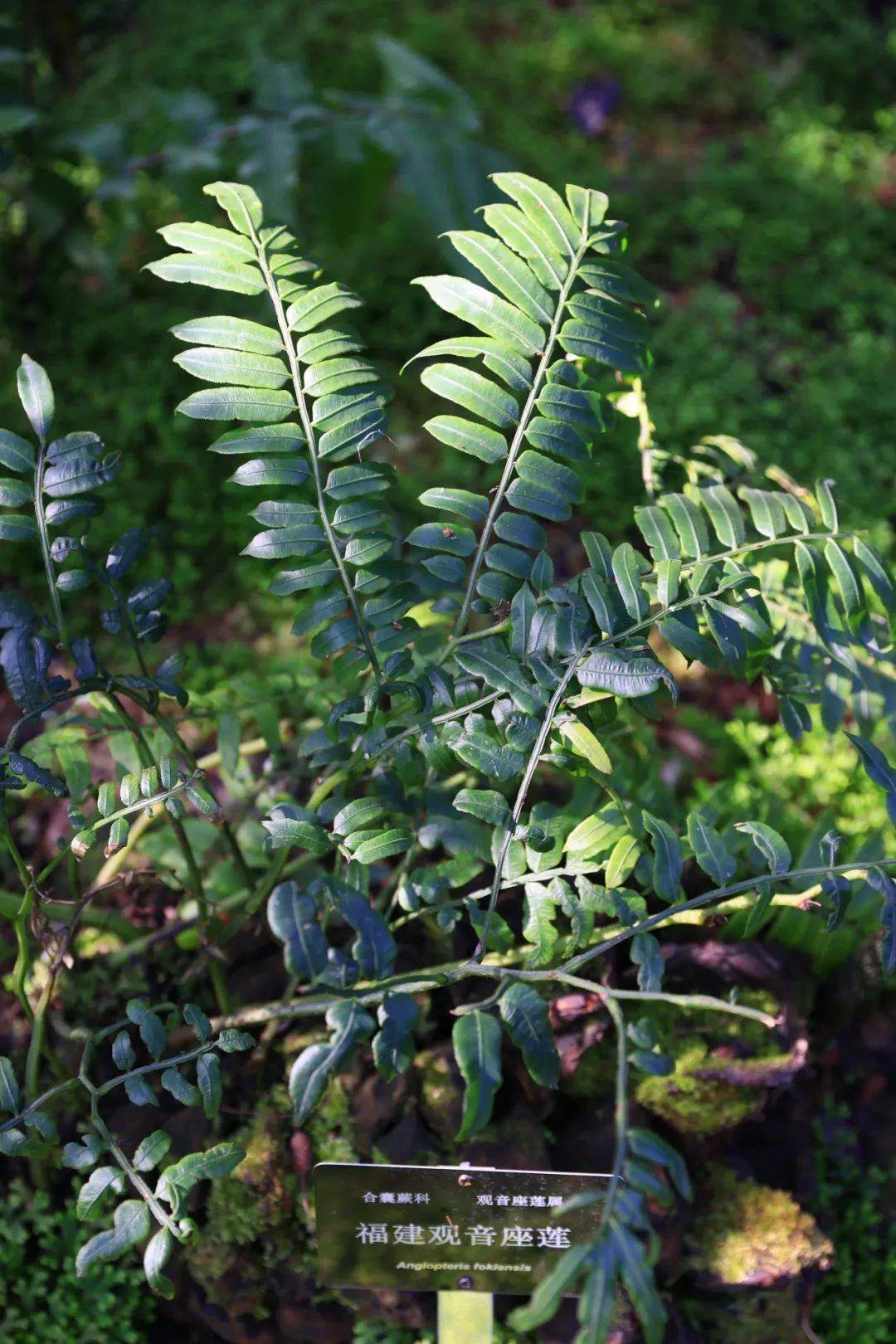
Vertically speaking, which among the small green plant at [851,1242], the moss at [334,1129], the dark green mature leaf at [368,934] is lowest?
the small green plant at [851,1242]

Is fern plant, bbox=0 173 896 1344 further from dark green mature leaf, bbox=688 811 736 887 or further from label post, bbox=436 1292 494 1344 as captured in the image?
label post, bbox=436 1292 494 1344

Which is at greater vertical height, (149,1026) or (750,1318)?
(149,1026)

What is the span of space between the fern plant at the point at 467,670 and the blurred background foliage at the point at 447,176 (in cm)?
32

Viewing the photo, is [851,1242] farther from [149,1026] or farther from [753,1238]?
[149,1026]

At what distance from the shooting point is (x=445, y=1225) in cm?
159

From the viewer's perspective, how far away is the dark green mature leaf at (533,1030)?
1.21 metres

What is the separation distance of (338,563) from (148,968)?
92 cm

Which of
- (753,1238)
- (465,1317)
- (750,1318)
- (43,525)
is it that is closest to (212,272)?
(43,525)

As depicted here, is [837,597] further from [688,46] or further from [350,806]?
[688,46]

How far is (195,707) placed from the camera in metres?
1.98

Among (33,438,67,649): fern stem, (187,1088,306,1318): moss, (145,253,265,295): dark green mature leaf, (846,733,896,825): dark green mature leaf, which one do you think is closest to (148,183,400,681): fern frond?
(145,253,265,295): dark green mature leaf

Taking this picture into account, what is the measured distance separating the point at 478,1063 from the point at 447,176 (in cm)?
233

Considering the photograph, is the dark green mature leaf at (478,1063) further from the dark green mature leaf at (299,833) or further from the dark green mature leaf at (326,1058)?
the dark green mature leaf at (299,833)

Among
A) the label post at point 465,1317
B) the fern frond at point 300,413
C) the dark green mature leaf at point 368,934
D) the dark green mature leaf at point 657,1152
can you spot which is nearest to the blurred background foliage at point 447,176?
the fern frond at point 300,413
